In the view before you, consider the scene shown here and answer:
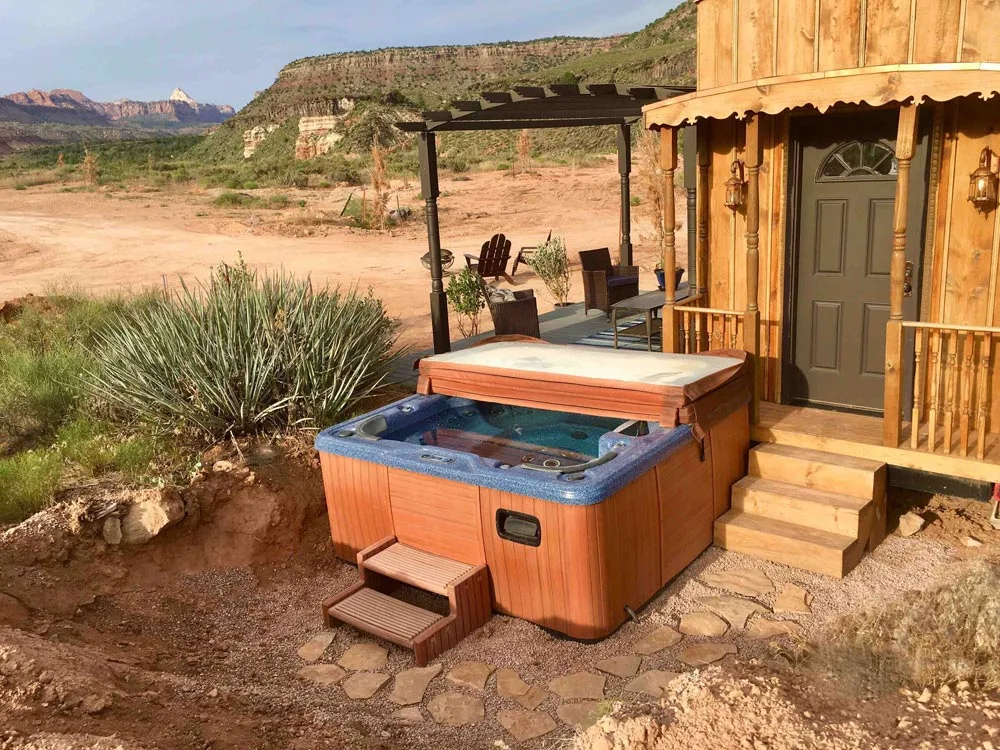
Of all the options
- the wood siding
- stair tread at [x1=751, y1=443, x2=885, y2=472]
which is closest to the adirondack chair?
the wood siding

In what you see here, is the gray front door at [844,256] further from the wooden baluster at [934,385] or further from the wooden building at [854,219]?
the wooden baluster at [934,385]

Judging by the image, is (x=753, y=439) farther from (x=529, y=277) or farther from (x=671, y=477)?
(x=529, y=277)

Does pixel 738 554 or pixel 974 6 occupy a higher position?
pixel 974 6

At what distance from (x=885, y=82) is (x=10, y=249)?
20.6 m

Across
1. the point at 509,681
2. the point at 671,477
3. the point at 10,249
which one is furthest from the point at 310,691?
the point at 10,249

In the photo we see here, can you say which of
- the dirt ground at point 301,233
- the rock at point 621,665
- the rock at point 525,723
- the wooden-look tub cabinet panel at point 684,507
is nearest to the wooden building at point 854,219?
the wooden-look tub cabinet panel at point 684,507

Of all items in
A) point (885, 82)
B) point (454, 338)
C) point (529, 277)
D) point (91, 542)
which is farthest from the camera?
point (529, 277)

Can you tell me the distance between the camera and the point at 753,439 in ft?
18.5

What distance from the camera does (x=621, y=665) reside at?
4016mm

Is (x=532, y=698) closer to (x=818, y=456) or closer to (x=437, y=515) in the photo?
(x=437, y=515)

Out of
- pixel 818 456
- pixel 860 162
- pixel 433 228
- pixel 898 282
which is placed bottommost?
pixel 818 456

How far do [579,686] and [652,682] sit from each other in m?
0.34

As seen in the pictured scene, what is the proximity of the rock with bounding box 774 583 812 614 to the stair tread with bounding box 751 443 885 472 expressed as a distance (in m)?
0.91

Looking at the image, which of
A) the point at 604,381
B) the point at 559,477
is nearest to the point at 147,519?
the point at 559,477
